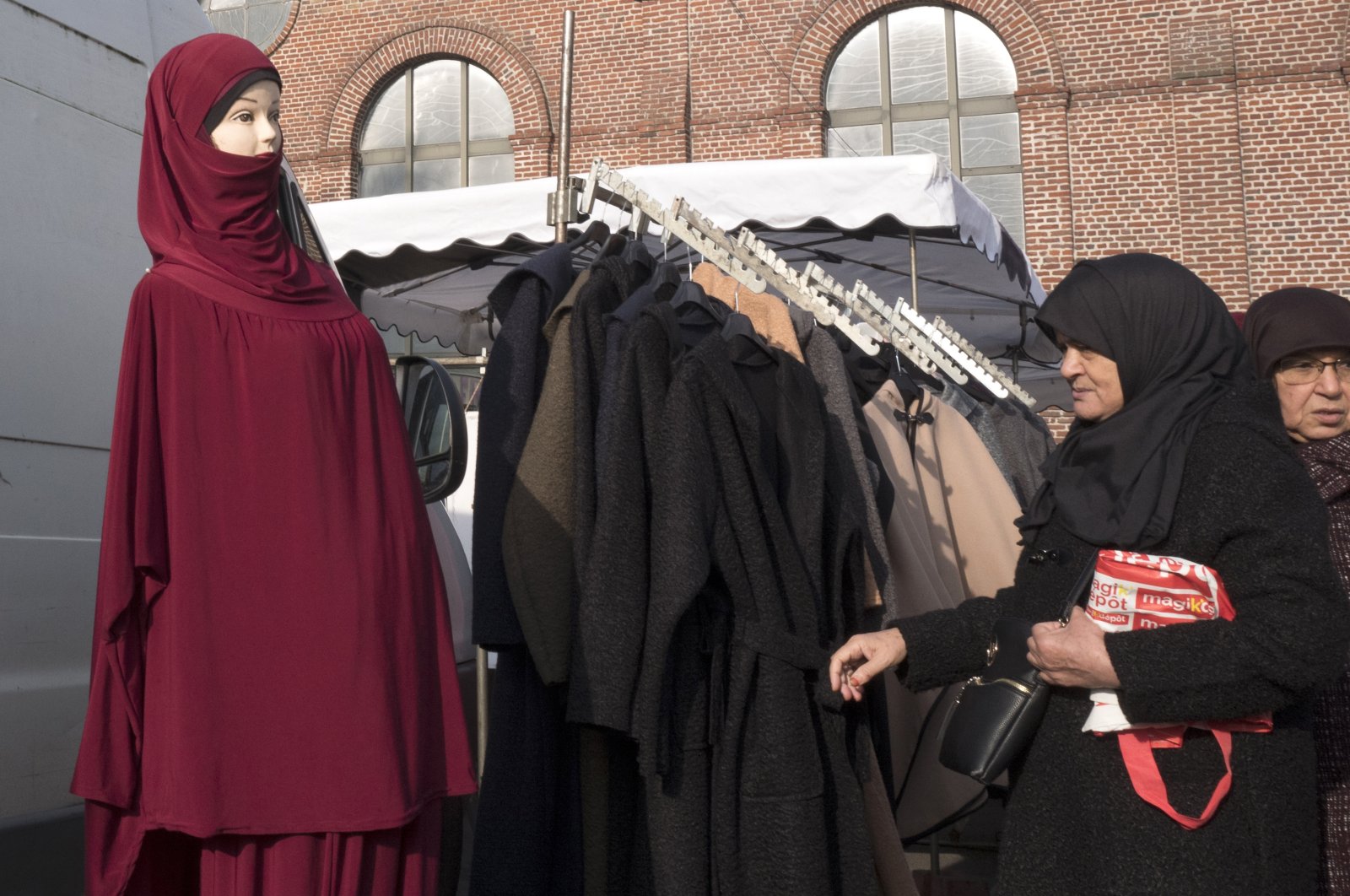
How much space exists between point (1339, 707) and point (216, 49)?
8.49 ft

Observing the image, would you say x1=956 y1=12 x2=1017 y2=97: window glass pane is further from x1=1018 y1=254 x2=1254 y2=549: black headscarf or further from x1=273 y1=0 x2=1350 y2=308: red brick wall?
x1=1018 y1=254 x2=1254 y2=549: black headscarf

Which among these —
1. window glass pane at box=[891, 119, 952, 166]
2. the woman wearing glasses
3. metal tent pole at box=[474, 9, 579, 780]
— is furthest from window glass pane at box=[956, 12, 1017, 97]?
the woman wearing glasses

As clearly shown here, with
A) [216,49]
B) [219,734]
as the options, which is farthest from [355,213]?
[219,734]

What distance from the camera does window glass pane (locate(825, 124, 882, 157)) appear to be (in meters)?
14.5

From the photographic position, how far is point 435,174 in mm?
15609

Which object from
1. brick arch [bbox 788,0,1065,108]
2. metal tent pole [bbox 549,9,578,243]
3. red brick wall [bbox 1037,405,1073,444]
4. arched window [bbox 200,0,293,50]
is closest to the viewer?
metal tent pole [bbox 549,9,578,243]

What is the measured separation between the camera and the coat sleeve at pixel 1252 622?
2121 millimetres

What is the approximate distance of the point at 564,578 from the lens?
9.48 ft

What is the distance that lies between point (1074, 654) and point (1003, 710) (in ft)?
0.62

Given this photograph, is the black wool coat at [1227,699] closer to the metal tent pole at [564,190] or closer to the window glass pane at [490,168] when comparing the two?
the metal tent pole at [564,190]

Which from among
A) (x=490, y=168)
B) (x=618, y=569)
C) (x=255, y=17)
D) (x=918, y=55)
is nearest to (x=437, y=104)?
(x=490, y=168)

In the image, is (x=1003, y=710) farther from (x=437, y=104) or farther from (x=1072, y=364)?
(x=437, y=104)

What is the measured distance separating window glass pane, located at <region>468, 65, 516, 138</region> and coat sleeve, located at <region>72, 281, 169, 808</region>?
541 inches

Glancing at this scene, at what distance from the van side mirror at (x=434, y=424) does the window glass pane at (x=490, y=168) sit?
1260 centimetres
